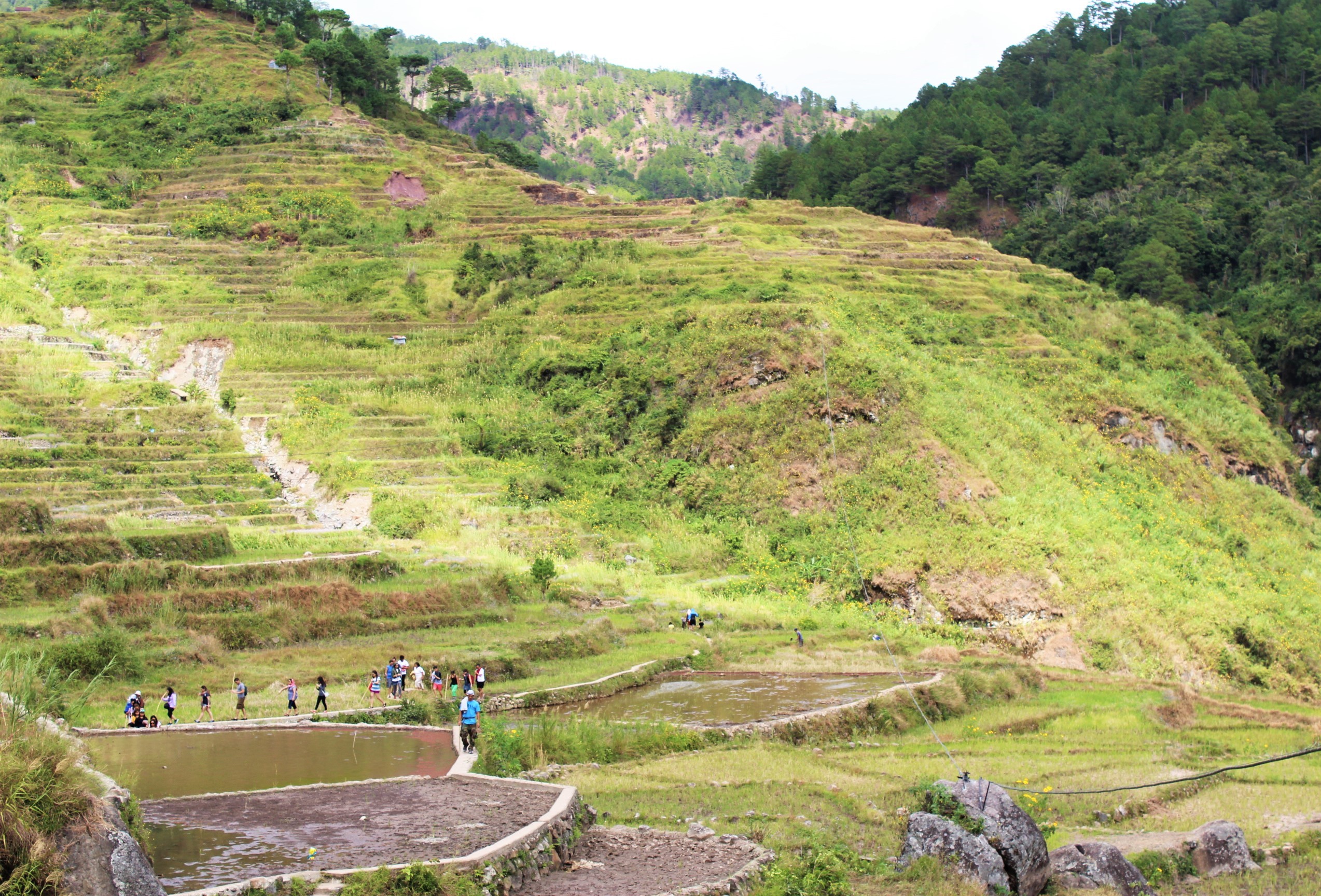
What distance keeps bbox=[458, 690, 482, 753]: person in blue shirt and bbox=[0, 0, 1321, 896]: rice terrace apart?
0.31 ft

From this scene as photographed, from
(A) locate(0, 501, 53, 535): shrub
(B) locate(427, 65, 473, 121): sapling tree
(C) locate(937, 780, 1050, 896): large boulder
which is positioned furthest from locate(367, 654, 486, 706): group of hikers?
(B) locate(427, 65, 473, 121): sapling tree

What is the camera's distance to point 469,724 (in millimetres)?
14086

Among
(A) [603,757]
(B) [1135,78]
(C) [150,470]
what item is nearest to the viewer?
(A) [603,757]

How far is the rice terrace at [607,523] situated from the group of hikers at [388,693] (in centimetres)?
14

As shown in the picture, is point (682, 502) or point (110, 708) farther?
point (682, 502)

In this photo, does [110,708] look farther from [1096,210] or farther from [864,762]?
[1096,210]

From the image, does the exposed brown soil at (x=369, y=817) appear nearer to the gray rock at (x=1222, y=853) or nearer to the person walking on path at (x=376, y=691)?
the person walking on path at (x=376, y=691)

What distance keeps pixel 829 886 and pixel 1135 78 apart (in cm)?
8224

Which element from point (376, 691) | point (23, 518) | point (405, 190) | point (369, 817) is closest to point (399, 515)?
point (23, 518)

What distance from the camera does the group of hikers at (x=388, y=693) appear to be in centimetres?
1430

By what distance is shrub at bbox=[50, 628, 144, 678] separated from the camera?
16250mm

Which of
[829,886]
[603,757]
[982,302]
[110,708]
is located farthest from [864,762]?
[982,302]

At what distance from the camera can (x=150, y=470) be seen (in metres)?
26.6

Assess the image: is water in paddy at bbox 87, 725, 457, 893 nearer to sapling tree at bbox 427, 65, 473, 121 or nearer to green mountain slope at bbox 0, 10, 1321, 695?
green mountain slope at bbox 0, 10, 1321, 695
